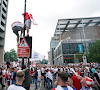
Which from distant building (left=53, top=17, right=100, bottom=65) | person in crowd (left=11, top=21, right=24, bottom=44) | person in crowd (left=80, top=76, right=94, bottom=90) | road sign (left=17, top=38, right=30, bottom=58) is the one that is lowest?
person in crowd (left=80, top=76, right=94, bottom=90)

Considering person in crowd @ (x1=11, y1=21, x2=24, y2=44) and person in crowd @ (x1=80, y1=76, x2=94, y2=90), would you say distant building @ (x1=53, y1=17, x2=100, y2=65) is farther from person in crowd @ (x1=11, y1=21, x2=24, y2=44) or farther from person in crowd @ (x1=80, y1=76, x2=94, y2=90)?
person in crowd @ (x1=80, y1=76, x2=94, y2=90)

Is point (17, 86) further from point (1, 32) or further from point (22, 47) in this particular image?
point (1, 32)

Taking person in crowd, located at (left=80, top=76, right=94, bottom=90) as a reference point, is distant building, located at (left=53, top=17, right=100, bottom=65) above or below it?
above

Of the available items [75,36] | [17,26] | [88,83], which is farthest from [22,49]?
[75,36]

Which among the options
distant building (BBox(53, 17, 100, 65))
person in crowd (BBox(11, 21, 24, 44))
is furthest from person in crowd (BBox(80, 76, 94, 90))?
distant building (BBox(53, 17, 100, 65))

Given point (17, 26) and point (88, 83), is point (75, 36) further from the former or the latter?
point (88, 83)

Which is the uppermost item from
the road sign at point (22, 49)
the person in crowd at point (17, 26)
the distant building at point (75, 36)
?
the distant building at point (75, 36)

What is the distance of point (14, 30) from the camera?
528cm

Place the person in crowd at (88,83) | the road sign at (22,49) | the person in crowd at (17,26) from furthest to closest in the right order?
the person in crowd at (17,26) → the road sign at (22,49) → the person in crowd at (88,83)

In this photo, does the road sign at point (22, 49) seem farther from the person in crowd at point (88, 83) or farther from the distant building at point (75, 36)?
the distant building at point (75, 36)

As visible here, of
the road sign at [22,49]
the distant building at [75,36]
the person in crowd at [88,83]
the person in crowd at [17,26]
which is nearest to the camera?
the person in crowd at [88,83]

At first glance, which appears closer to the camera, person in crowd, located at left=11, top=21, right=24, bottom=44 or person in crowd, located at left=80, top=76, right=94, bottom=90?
person in crowd, located at left=80, top=76, right=94, bottom=90

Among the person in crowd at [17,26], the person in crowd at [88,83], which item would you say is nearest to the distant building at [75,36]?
the person in crowd at [17,26]

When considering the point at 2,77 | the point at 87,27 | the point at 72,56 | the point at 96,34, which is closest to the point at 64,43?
the point at 72,56
